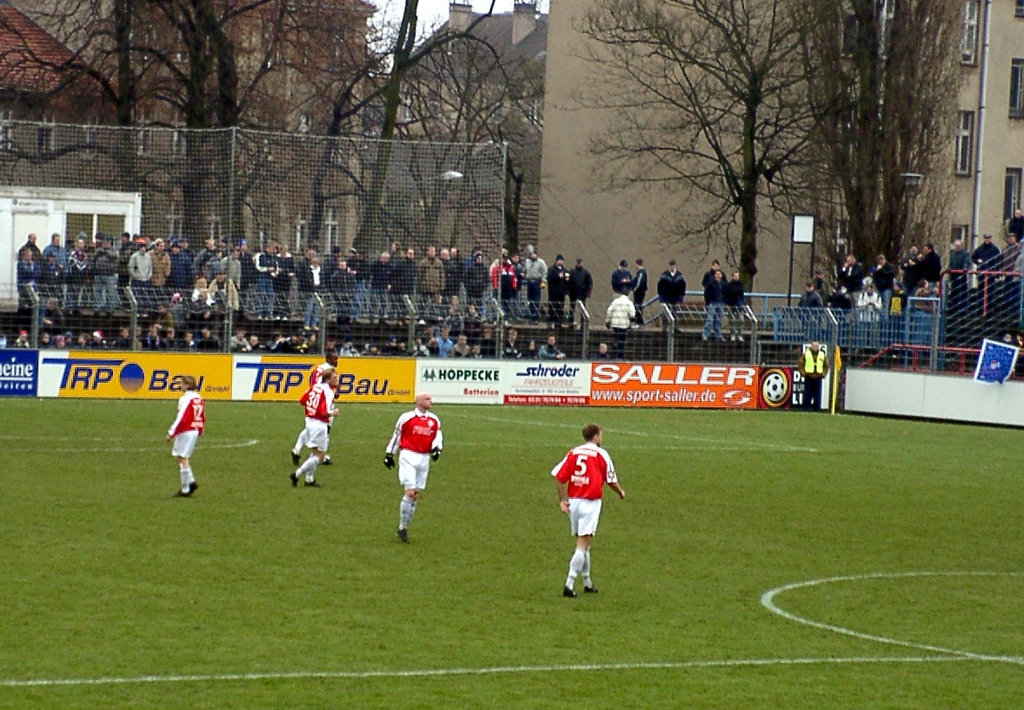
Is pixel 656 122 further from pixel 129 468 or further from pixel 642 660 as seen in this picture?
pixel 642 660

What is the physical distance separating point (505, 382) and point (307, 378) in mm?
5075

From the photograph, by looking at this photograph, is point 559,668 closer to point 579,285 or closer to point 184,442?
point 184,442

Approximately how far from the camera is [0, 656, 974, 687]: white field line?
12.0m

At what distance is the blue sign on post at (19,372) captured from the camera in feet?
120

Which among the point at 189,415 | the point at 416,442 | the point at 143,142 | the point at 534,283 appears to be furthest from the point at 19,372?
the point at 416,442

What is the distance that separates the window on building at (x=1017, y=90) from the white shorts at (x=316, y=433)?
47041 mm

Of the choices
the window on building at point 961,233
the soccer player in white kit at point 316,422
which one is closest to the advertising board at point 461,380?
the soccer player in white kit at point 316,422

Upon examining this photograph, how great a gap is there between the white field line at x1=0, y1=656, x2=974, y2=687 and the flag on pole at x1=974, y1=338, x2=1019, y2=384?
25.8 m

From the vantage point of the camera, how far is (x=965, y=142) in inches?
2544

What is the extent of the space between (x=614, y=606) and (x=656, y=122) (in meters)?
44.2

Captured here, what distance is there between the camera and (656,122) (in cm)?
5853

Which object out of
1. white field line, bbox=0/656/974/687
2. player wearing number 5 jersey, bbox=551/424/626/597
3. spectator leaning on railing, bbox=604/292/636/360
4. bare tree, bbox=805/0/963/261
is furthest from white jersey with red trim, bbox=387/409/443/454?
bare tree, bbox=805/0/963/261

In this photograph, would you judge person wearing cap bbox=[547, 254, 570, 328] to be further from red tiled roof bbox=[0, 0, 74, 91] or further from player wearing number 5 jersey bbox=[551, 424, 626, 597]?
player wearing number 5 jersey bbox=[551, 424, 626, 597]

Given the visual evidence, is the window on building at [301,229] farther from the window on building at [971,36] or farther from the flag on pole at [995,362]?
the window on building at [971,36]
